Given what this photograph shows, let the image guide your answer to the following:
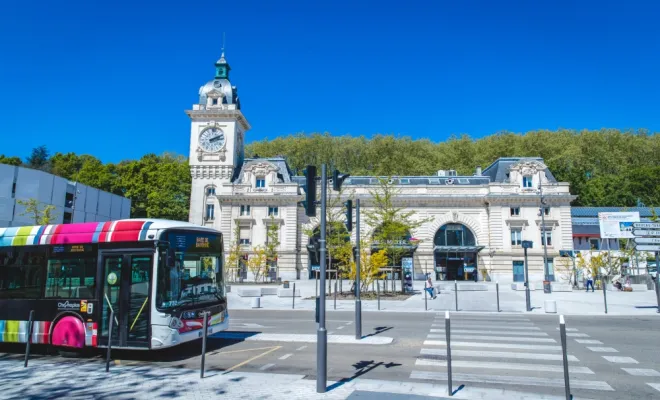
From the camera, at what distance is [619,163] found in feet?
213

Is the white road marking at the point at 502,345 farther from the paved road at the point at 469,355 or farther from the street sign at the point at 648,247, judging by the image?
the street sign at the point at 648,247

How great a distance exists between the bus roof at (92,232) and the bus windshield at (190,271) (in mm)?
346

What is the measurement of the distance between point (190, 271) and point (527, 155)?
6234 centimetres

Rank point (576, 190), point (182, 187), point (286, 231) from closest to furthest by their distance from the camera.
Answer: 1. point (286, 231)
2. point (182, 187)
3. point (576, 190)

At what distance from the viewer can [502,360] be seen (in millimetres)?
9414

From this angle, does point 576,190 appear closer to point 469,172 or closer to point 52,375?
point 469,172

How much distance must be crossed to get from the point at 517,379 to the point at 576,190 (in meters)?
66.2

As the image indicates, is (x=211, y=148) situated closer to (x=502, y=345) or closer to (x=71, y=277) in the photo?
(x=71, y=277)

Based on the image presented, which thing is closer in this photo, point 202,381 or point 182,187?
point 202,381

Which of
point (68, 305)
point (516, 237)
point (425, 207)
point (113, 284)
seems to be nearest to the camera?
point (113, 284)

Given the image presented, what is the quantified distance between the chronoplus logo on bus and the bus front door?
798 millimetres

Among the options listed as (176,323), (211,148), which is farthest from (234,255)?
(176,323)

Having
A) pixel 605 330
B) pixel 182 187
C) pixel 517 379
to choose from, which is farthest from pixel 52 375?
pixel 182 187

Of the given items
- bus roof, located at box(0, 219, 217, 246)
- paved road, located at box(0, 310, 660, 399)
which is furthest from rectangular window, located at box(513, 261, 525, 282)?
bus roof, located at box(0, 219, 217, 246)
